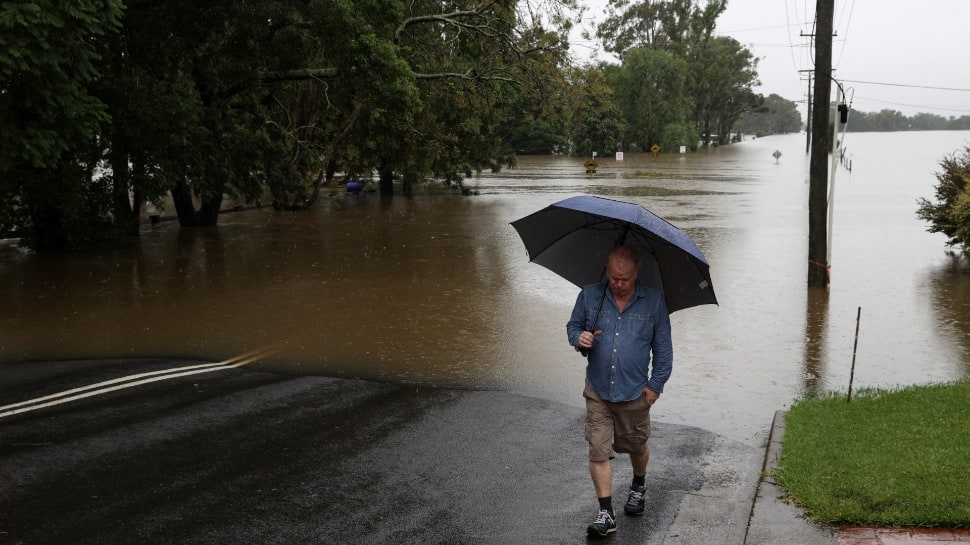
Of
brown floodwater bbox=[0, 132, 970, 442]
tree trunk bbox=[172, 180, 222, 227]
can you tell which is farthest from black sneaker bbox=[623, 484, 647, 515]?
tree trunk bbox=[172, 180, 222, 227]

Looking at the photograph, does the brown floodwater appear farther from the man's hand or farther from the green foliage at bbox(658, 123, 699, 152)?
the green foliage at bbox(658, 123, 699, 152)

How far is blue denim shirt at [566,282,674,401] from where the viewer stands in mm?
5566

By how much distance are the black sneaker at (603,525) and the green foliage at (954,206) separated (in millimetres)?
14420

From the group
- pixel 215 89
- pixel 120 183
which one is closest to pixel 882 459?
pixel 120 183

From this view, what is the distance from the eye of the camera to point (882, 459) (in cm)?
652

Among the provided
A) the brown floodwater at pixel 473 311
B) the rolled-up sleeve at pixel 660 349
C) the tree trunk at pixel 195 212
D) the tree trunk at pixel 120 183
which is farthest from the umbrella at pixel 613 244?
the tree trunk at pixel 195 212

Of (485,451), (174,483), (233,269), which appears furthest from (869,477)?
(233,269)

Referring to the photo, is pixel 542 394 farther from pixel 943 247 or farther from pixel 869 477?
pixel 943 247

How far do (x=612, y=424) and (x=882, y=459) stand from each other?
2157 millimetres

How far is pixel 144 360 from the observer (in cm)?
1098

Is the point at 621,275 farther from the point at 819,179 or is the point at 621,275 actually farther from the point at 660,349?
the point at 819,179

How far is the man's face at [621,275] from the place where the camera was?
18.1ft

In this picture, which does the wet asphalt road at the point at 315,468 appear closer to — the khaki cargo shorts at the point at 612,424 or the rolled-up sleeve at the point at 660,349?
the khaki cargo shorts at the point at 612,424

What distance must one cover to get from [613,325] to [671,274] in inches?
23.2
